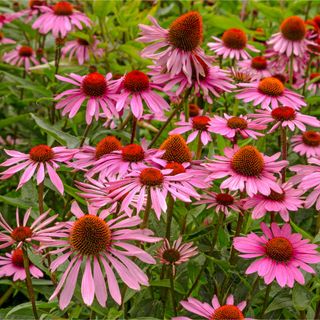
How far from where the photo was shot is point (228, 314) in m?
1.12

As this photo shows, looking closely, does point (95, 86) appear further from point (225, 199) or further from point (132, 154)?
point (225, 199)

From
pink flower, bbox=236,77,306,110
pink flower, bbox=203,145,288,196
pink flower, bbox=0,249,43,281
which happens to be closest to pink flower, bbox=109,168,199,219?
pink flower, bbox=203,145,288,196

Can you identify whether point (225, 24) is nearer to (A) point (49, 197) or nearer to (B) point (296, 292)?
(A) point (49, 197)

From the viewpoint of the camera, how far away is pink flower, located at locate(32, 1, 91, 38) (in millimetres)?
2303

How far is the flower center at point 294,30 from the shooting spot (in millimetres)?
2412

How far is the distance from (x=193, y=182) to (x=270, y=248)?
0.67ft

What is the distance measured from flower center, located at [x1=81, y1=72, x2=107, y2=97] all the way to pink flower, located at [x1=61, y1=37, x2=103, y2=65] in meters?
0.87

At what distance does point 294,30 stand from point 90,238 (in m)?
1.59

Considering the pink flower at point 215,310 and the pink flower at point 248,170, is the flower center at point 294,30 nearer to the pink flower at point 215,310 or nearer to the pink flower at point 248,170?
the pink flower at point 248,170

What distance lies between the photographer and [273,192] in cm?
134

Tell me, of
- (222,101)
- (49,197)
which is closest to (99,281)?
(49,197)

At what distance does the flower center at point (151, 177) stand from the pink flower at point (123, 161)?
10cm

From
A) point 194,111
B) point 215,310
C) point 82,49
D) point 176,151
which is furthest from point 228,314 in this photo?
point 82,49

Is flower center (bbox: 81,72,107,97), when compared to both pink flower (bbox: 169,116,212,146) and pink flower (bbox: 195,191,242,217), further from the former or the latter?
pink flower (bbox: 195,191,242,217)
